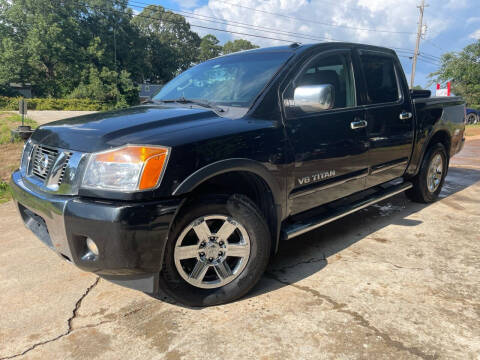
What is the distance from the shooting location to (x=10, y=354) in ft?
6.77

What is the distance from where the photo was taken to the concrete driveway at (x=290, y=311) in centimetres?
207

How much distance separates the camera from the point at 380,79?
383 cm

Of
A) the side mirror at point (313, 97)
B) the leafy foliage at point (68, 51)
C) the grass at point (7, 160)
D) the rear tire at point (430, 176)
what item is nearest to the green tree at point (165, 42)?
the leafy foliage at point (68, 51)

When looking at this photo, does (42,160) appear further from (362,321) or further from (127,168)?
(362,321)

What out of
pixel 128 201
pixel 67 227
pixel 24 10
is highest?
pixel 24 10

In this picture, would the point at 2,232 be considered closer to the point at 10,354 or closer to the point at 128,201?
the point at 10,354

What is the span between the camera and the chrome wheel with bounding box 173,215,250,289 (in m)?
2.30

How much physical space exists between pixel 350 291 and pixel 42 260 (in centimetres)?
258

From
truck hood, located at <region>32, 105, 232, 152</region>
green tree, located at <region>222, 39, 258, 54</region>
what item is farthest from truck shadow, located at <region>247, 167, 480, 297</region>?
green tree, located at <region>222, 39, 258, 54</region>

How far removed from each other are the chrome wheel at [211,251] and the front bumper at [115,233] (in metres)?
0.20

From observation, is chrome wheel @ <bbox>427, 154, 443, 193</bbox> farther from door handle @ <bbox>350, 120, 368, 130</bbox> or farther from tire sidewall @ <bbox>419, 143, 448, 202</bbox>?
door handle @ <bbox>350, 120, 368, 130</bbox>

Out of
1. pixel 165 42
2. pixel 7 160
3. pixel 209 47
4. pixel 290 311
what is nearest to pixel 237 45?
pixel 209 47

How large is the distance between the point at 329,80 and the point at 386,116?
2.64 ft

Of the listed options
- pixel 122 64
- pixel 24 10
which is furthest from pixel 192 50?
pixel 24 10
